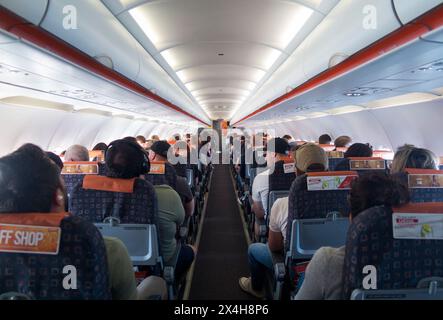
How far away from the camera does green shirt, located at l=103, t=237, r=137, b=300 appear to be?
1.57m

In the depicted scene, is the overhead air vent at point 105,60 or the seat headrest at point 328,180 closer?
the seat headrest at point 328,180

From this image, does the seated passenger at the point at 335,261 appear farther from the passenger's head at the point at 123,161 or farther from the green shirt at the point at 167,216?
the green shirt at the point at 167,216

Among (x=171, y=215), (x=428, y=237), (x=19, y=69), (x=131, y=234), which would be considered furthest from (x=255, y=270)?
(x=19, y=69)

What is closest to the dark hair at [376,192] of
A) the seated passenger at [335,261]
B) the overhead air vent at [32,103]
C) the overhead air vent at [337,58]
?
the seated passenger at [335,261]

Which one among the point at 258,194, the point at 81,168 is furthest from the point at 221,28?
the point at 81,168

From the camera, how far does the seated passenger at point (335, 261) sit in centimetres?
154

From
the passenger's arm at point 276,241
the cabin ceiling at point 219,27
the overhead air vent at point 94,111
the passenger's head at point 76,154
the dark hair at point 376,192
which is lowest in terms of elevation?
the passenger's arm at point 276,241

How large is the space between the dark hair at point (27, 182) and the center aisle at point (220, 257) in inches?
110

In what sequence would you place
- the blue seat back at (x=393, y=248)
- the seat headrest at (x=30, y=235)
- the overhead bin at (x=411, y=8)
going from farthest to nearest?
1. the overhead bin at (x=411, y=8)
2. the blue seat back at (x=393, y=248)
3. the seat headrest at (x=30, y=235)

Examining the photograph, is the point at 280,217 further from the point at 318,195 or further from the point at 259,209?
the point at 259,209

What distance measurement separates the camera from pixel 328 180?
2549mm

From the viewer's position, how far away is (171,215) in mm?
3066

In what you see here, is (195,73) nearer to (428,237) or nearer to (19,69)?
(19,69)

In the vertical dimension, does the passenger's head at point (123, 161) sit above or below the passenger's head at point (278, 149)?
below
